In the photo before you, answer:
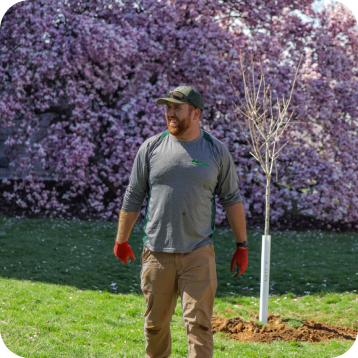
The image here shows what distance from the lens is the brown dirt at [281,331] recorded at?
541cm

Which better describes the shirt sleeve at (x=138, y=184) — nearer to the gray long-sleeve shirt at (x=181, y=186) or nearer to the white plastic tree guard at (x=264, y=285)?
the gray long-sleeve shirt at (x=181, y=186)

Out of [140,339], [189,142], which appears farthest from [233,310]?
[189,142]

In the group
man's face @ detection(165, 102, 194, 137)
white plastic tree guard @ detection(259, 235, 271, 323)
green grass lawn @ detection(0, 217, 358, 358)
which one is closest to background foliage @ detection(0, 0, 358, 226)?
green grass lawn @ detection(0, 217, 358, 358)

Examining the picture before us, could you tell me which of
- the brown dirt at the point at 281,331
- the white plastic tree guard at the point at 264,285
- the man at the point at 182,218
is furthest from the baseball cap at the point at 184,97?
the brown dirt at the point at 281,331

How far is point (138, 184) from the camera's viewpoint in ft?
13.1

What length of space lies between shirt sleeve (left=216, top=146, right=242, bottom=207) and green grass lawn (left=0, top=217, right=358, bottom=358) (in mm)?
1626

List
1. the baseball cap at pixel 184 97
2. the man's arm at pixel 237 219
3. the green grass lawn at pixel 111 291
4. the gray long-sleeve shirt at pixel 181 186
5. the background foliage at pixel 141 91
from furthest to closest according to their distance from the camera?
the background foliage at pixel 141 91 → the green grass lawn at pixel 111 291 → the man's arm at pixel 237 219 → the baseball cap at pixel 184 97 → the gray long-sleeve shirt at pixel 181 186

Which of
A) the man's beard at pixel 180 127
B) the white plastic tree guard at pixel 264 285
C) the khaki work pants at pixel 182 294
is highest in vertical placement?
the man's beard at pixel 180 127

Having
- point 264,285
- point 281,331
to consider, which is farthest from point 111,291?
point 281,331

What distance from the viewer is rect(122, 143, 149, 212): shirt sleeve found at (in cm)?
395

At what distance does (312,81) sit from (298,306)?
7.53m

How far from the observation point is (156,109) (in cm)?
1266

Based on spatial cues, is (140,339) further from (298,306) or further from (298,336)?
(298,306)

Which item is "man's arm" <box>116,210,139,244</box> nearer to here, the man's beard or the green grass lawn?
the man's beard
